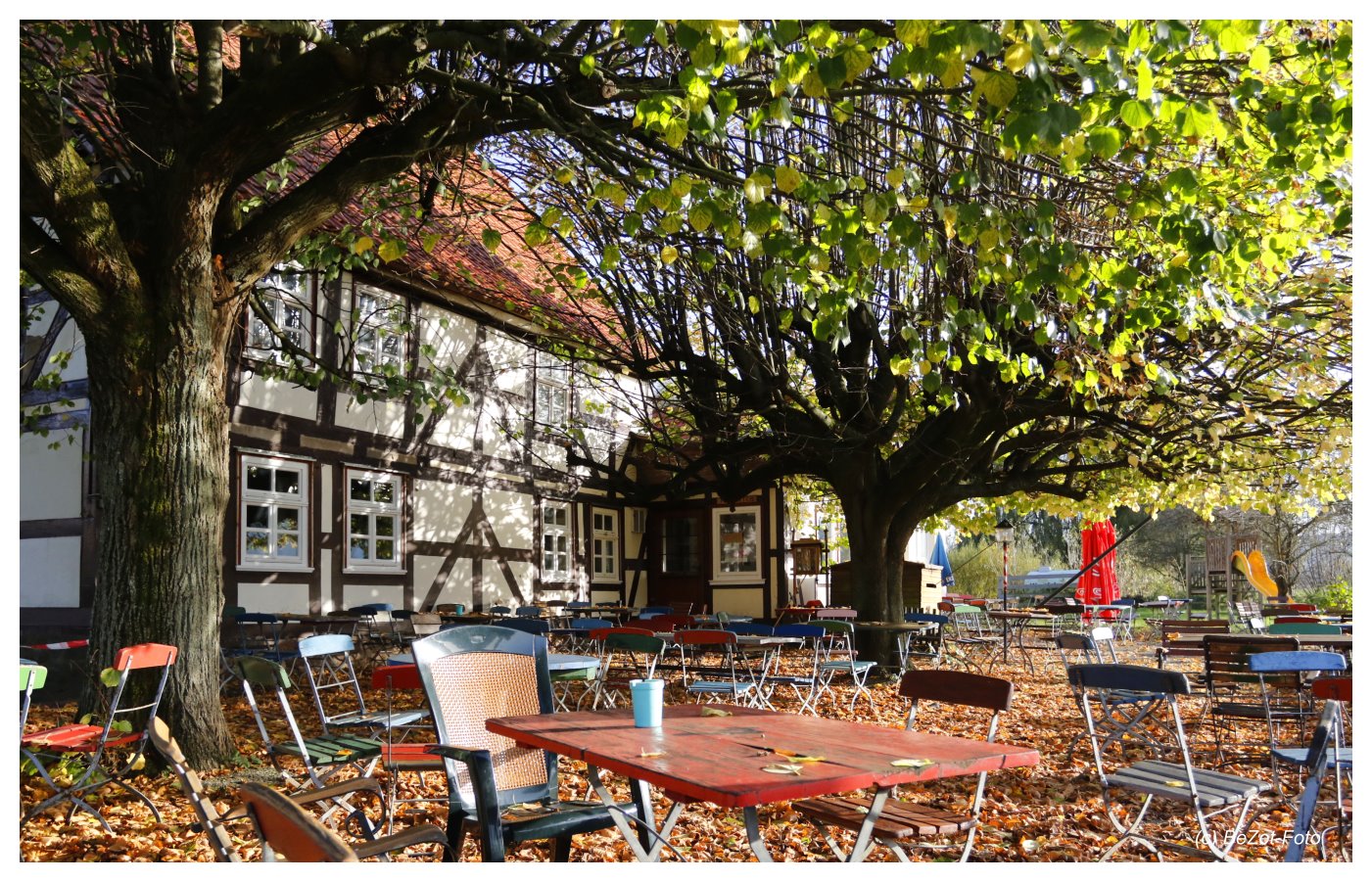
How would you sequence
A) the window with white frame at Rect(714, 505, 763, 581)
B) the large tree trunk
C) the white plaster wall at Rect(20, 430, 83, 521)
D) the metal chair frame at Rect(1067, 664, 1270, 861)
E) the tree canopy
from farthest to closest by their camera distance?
the window with white frame at Rect(714, 505, 763, 581)
the white plaster wall at Rect(20, 430, 83, 521)
the large tree trunk
the metal chair frame at Rect(1067, 664, 1270, 861)
the tree canopy

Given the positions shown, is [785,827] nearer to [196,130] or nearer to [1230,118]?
[1230,118]

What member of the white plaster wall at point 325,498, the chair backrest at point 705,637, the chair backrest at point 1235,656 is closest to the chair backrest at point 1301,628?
the chair backrest at point 1235,656

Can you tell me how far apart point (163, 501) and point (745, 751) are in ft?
14.8

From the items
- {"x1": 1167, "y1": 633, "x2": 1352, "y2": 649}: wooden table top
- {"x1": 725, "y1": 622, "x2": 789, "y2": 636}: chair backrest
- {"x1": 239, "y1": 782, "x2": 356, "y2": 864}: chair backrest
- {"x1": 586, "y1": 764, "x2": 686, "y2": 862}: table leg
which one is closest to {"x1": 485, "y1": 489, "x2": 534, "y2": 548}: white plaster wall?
{"x1": 725, "y1": 622, "x2": 789, "y2": 636}: chair backrest

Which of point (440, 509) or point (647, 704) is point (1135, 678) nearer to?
point (647, 704)

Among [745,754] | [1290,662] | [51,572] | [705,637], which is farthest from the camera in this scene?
[51,572]

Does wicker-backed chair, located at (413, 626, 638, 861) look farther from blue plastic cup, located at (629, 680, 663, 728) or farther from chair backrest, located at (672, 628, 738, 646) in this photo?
chair backrest, located at (672, 628, 738, 646)

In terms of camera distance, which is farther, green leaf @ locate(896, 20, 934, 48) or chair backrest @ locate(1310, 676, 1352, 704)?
chair backrest @ locate(1310, 676, 1352, 704)

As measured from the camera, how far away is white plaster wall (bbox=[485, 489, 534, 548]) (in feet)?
54.9

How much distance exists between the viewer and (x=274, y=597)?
12.6 metres

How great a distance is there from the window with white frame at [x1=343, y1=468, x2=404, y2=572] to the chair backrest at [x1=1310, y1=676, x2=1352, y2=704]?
11.6 metres

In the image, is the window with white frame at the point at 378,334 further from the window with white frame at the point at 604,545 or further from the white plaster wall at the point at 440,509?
the window with white frame at the point at 604,545

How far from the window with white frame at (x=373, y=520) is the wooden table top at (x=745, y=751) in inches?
425

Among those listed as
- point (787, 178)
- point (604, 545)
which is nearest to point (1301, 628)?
point (787, 178)
